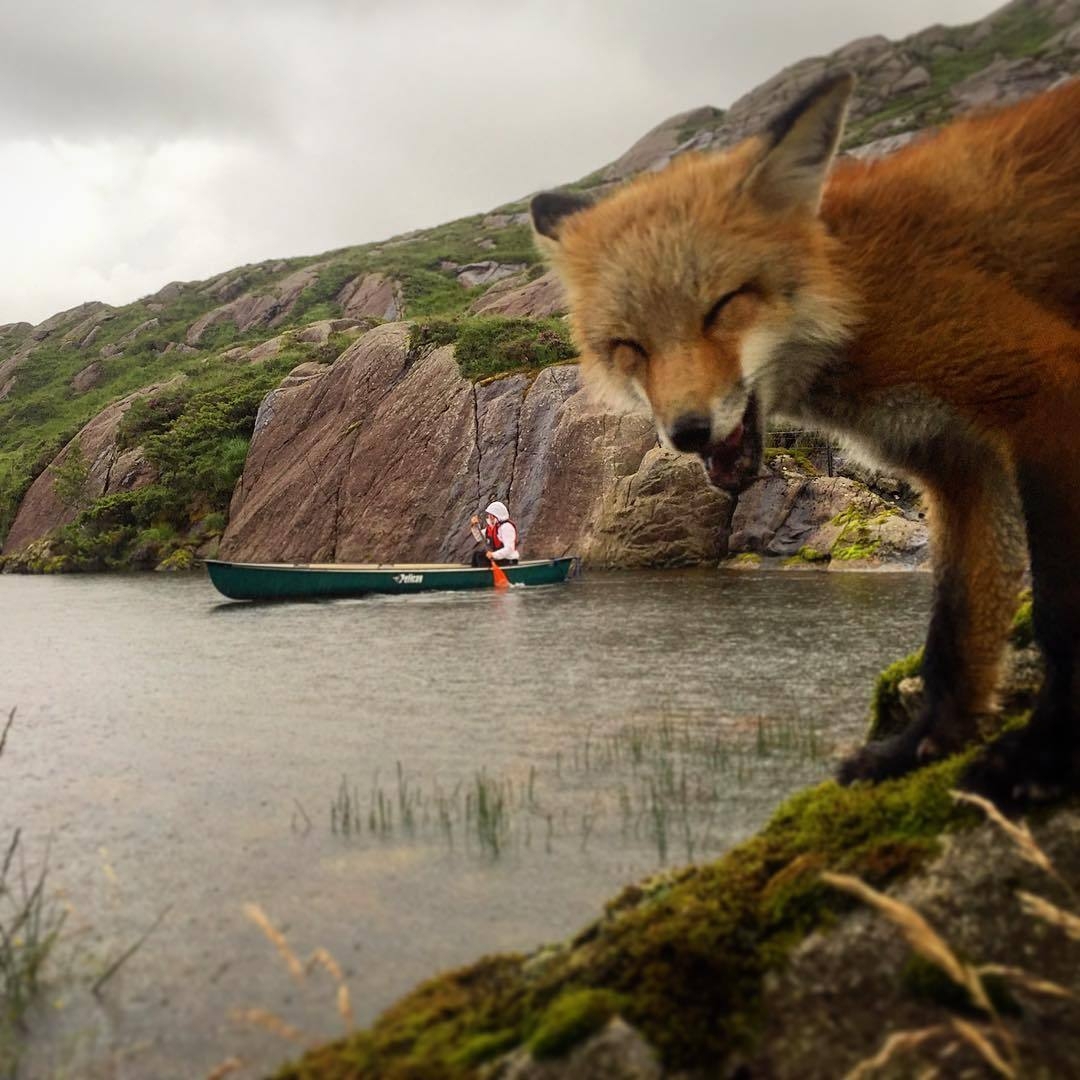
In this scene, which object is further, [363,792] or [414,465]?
[414,465]

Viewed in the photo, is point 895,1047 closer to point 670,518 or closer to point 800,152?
point 800,152

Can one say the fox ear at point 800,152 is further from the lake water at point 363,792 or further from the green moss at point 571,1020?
the green moss at point 571,1020

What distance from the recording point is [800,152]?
11.1ft

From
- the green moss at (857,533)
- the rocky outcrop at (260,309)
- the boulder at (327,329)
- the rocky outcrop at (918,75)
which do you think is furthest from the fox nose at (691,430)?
the rocky outcrop at (260,309)

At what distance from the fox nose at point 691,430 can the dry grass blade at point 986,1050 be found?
1.90m

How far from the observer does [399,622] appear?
14414 mm

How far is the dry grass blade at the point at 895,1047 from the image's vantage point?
1619 millimetres

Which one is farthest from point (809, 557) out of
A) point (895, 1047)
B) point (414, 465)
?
point (895, 1047)

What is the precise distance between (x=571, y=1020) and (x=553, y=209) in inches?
128

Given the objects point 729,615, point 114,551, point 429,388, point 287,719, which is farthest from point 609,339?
point 114,551

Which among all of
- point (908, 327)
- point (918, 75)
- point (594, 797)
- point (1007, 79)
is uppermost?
point (918, 75)

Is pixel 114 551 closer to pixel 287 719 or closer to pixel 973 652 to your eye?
pixel 287 719

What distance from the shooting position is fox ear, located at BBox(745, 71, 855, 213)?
3.34 meters

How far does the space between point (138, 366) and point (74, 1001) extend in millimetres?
81271
